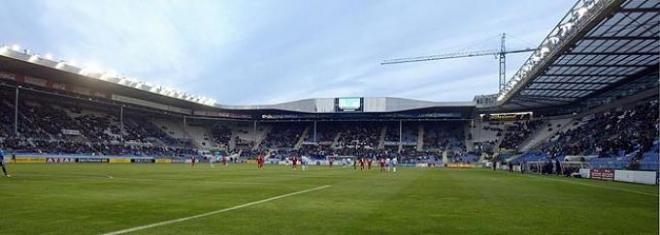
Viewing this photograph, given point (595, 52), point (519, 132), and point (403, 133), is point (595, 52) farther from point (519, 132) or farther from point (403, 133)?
point (403, 133)

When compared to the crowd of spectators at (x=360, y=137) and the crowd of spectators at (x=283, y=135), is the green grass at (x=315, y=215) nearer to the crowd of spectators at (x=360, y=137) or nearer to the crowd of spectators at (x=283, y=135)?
the crowd of spectators at (x=360, y=137)

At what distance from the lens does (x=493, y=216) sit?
44.6 ft

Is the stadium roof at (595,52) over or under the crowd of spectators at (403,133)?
over

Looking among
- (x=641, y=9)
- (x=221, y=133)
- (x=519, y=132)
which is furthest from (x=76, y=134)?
(x=641, y=9)

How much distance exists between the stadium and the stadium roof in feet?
0.73

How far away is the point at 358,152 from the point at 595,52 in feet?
237

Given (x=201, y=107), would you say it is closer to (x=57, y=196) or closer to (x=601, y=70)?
(x=601, y=70)

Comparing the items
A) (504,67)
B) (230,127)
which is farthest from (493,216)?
(504,67)

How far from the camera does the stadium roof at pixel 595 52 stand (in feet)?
107

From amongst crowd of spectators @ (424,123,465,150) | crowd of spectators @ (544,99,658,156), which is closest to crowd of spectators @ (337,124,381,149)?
crowd of spectators @ (424,123,465,150)

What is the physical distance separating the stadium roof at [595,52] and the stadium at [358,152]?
0.22m

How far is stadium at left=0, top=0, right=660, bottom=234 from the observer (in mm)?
12815

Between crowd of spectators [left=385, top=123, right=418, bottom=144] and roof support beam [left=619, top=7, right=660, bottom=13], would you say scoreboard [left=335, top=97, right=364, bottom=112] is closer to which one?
crowd of spectators [left=385, top=123, right=418, bottom=144]

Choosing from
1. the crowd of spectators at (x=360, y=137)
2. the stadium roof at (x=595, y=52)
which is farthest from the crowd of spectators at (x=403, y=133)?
the stadium roof at (x=595, y=52)
